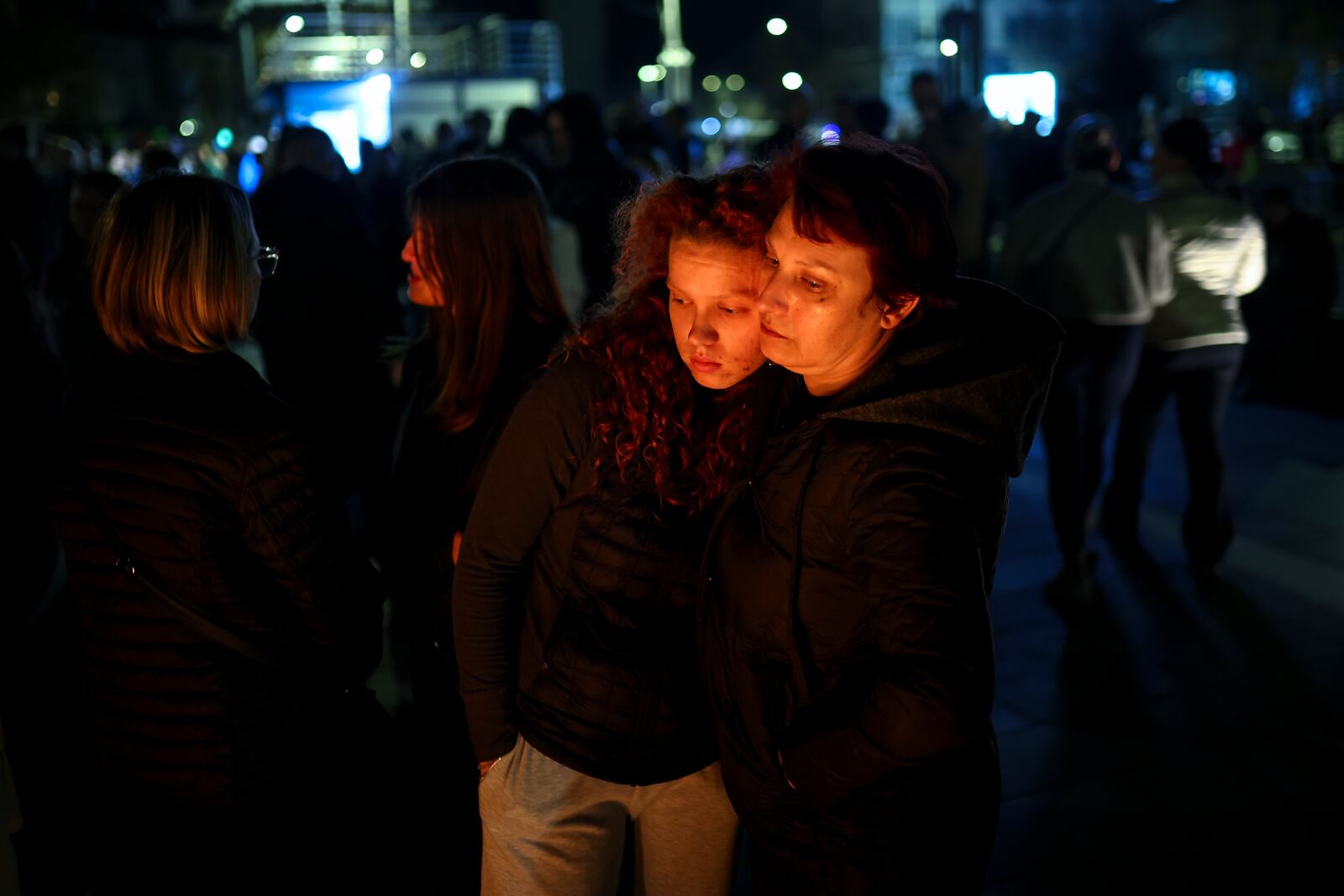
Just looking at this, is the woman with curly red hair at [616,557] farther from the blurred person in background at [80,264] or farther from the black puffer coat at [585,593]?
the blurred person in background at [80,264]

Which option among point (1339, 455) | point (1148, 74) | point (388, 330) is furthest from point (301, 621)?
point (1148, 74)

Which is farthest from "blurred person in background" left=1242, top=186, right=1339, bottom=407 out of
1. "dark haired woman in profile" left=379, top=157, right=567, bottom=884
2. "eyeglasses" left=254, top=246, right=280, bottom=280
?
"eyeglasses" left=254, top=246, right=280, bottom=280

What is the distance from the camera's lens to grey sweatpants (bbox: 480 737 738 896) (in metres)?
2.30

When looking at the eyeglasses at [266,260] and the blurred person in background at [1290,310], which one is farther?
the blurred person in background at [1290,310]

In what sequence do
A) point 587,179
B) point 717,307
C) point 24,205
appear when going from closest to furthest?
point 717,307 → point 587,179 → point 24,205

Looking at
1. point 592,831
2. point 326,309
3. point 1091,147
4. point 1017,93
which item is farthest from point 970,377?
point 1017,93

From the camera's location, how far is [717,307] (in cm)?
214

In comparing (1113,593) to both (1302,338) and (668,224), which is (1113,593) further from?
(1302,338)

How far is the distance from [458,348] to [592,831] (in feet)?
4.07

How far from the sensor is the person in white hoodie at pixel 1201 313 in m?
5.75

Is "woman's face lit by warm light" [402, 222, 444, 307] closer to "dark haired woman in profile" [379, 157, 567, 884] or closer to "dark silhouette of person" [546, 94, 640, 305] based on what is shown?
"dark haired woman in profile" [379, 157, 567, 884]

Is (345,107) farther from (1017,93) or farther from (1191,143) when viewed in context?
(1017,93)

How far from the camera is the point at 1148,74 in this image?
38906 millimetres

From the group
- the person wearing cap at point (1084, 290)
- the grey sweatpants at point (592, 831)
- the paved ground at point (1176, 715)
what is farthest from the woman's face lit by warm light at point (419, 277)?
the person wearing cap at point (1084, 290)
